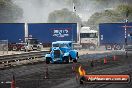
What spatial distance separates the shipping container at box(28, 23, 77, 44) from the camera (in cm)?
6450

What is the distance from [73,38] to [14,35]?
926 cm

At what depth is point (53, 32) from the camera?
2574 inches

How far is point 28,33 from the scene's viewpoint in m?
67.0

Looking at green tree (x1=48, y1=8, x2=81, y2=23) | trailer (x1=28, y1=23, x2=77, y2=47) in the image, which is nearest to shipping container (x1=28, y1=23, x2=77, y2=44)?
trailer (x1=28, y1=23, x2=77, y2=47)

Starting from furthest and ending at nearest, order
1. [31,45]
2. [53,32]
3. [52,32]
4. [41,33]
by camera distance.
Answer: [41,33] < [52,32] < [53,32] < [31,45]

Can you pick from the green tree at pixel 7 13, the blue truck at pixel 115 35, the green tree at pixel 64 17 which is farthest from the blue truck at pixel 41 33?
the green tree at pixel 7 13

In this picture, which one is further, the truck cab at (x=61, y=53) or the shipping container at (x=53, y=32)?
the shipping container at (x=53, y=32)

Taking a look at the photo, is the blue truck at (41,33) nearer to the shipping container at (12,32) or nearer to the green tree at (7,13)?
the shipping container at (12,32)

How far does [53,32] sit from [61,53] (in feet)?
98.5

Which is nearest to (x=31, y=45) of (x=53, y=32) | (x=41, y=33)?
(x=53, y=32)

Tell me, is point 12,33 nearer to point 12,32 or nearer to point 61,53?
point 12,32

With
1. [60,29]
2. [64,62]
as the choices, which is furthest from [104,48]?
[64,62]

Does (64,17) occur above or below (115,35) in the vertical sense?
above

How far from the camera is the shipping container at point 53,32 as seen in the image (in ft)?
212
